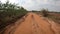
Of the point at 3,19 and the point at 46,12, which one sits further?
the point at 46,12

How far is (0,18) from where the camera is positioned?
11602mm

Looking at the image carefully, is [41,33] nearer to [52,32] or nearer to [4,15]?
[52,32]

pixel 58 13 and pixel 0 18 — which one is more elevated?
pixel 0 18

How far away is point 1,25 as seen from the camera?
11227mm

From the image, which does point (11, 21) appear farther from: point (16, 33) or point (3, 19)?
point (16, 33)

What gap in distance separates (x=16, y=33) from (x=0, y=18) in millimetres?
1418

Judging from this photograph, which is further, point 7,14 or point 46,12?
point 46,12

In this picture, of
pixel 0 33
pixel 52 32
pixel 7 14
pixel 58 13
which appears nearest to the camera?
pixel 0 33

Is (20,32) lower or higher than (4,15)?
lower

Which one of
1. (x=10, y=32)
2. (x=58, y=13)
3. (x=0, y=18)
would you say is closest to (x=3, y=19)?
(x=0, y=18)

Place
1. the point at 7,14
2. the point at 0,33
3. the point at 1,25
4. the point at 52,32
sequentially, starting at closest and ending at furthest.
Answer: the point at 0,33, the point at 1,25, the point at 52,32, the point at 7,14

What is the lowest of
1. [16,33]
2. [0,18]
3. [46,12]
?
[46,12]

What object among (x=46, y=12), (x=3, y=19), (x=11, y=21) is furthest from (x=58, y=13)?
(x=3, y=19)

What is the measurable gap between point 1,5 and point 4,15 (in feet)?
3.81
